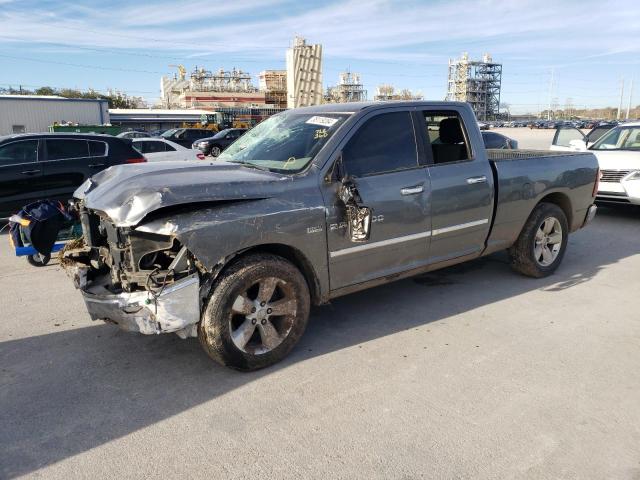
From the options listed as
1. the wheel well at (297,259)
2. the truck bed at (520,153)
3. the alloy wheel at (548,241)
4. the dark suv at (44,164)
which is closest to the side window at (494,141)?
the truck bed at (520,153)

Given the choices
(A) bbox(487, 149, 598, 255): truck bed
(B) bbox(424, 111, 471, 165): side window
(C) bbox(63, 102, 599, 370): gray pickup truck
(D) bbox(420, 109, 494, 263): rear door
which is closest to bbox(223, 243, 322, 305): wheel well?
(C) bbox(63, 102, 599, 370): gray pickup truck

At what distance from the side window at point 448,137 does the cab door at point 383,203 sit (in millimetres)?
366

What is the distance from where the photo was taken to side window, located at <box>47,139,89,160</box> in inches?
333

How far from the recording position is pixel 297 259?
3.93 meters

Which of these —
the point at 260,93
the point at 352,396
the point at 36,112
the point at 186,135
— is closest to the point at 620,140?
the point at 352,396

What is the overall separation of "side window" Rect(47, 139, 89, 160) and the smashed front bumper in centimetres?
602

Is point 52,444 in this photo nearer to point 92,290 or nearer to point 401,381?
point 92,290

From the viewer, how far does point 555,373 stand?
3.70 meters

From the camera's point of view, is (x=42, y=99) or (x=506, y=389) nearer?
(x=506, y=389)

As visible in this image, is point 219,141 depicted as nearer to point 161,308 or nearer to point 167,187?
point 167,187

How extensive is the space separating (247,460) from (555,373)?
89.1 inches

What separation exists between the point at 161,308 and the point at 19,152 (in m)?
6.50

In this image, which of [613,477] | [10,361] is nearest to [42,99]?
[10,361]

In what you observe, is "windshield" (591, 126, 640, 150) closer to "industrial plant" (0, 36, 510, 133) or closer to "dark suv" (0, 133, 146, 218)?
"dark suv" (0, 133, 146, 218)
